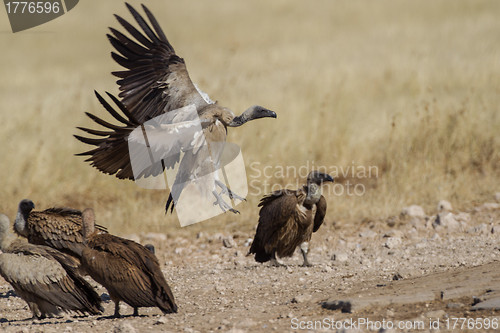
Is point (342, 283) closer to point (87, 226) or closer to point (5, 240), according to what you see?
point (87, 226)

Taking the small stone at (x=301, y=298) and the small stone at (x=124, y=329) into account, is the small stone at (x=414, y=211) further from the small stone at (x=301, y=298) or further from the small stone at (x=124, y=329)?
the small stone at (x=124, y=329)

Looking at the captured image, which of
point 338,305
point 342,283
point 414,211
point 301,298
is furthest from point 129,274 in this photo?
point 414,211

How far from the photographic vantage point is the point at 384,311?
5457 millimetres

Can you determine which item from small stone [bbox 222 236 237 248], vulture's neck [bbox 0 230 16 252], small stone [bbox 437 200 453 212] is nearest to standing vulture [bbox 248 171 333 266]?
small stone [bbox 222 236 237 248]

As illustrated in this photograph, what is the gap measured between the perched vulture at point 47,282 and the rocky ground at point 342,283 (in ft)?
0.48

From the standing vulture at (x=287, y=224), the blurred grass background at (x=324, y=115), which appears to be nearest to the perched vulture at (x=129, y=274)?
the standing vulture at (x=287, y=224)

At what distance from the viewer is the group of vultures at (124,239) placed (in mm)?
6152

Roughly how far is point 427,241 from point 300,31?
1338 centimetres

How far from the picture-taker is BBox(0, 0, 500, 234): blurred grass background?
10.8m

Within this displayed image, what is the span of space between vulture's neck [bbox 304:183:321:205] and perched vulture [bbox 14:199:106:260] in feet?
7.09

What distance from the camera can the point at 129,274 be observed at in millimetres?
6055

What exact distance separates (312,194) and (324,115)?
463cm

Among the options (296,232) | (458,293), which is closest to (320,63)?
(296,232)

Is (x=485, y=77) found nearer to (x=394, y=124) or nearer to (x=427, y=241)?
(x=394, y=124)
